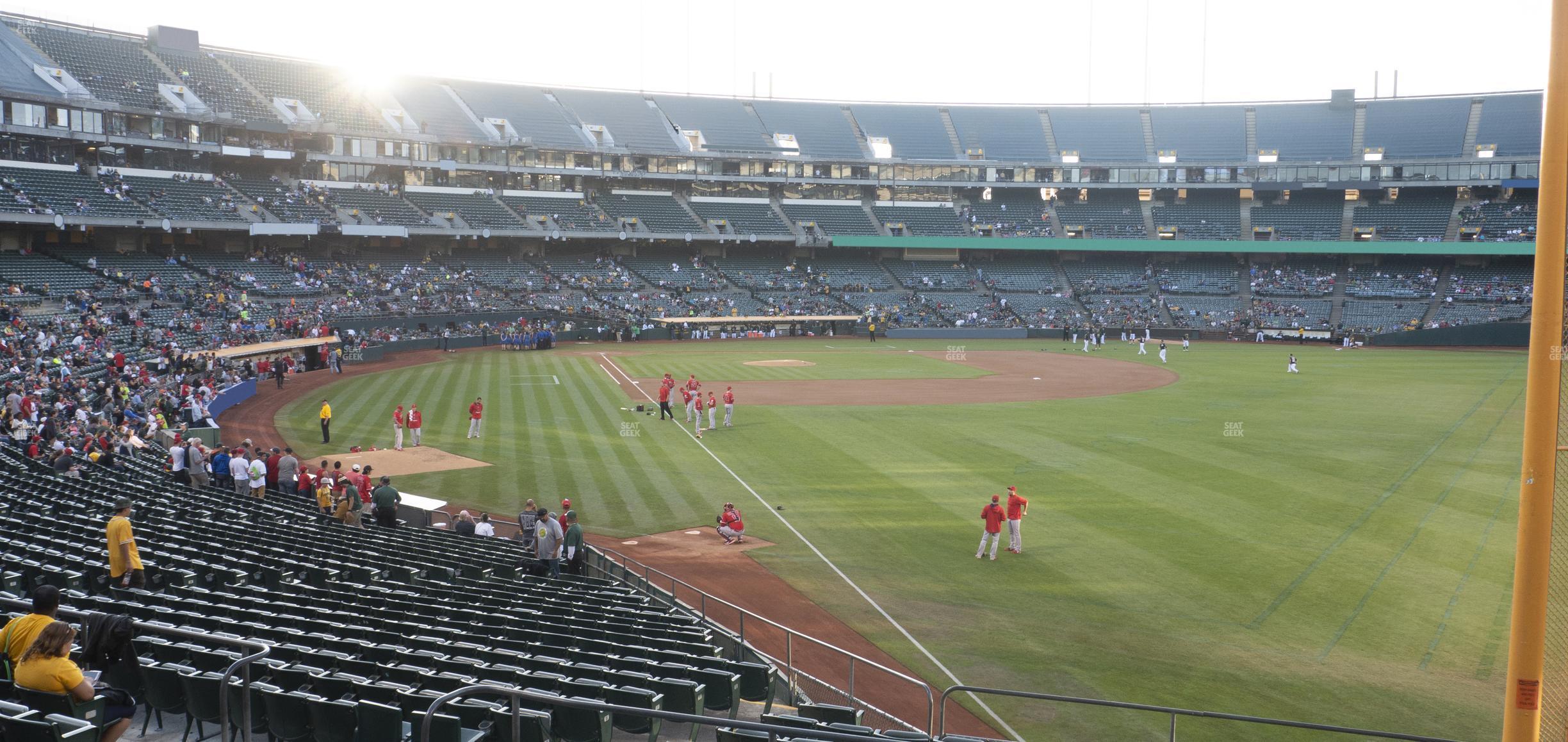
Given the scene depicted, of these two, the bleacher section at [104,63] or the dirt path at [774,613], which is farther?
the bleacher section at [104,63]

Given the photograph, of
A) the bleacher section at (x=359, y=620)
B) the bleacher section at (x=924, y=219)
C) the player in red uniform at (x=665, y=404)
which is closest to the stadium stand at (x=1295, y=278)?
the bleacher section at (x=924, y=219)

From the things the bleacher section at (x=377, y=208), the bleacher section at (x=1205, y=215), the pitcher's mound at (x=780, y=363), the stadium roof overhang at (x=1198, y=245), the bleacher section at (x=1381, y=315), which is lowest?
the pitcher's mound at (x=780, y=363)

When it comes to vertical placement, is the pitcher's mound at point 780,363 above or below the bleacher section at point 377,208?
below

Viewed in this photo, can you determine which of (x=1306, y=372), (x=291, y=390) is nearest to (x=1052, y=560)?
(x=291, y=390)

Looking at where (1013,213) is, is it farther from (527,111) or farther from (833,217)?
(527,111)

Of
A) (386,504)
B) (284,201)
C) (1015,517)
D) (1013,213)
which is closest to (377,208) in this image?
(284,201)

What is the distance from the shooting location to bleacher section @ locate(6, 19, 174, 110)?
60.3 metres

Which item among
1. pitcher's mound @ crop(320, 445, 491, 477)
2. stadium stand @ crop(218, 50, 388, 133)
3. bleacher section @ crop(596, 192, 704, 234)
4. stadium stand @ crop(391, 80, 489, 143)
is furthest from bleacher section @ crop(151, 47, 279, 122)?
pitcher's mound @ crop(320, 445, 491, 477)

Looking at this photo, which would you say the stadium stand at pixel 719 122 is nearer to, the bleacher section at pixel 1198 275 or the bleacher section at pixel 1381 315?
the bleacher section at pixel 1198 275

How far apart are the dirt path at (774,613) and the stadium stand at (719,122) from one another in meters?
75.2

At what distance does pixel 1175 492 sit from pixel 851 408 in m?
16.8

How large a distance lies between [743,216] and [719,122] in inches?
465

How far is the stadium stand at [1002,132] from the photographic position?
316ft

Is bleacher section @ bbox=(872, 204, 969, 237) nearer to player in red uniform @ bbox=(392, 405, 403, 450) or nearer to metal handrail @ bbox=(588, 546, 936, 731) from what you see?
player in red uniform @ bbox=(392, 405, 403, 450)
